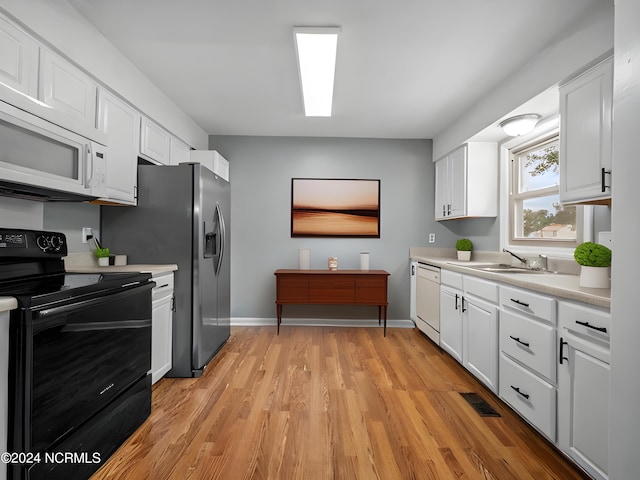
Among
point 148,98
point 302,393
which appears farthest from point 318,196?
point 302,393

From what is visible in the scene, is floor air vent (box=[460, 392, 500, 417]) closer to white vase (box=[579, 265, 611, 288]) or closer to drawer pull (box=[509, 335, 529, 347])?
drawer pull (box=[509, 335, 529, 347])

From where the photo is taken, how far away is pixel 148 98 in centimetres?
278

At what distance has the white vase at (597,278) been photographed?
1692 millimetres

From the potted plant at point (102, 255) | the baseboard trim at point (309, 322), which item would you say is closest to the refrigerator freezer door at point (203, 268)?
the potted plant at point (102, 255)

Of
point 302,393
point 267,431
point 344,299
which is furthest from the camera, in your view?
point 344,299

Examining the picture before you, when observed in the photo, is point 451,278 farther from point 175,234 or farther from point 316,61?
point 175,234

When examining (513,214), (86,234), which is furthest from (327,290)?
(86,234)

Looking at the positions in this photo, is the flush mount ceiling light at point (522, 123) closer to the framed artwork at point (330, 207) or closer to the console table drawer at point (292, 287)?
the framed artwork at point (330, 207)

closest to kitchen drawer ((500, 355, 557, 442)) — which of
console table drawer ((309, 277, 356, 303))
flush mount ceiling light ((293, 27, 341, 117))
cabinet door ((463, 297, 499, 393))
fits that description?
cabinet door ((463, 297, 499, 393))

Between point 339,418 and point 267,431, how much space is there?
44 cm

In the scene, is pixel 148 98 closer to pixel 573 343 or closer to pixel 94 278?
pixel 94 278

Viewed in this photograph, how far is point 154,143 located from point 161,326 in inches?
61.3

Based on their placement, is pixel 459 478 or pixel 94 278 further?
pixel 94 278

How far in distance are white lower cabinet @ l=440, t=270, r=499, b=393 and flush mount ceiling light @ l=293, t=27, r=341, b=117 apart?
74.7 inches
